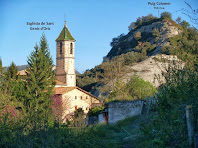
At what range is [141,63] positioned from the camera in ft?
157

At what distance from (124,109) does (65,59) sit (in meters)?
33.0

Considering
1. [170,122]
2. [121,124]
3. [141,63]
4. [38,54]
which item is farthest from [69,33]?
[170,122]

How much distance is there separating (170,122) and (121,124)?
12737mm

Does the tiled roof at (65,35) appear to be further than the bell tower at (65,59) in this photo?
Yes

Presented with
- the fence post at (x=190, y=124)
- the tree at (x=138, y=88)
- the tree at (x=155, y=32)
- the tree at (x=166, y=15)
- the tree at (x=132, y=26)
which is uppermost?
the tree at (x=132, y=26)

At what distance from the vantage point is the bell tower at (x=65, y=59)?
5497cm

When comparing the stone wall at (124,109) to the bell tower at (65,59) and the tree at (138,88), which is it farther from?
the bell tower at (65,59)

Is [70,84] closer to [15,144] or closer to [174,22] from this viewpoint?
[174,22]

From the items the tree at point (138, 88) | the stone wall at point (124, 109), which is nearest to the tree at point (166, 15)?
the tree at point (138, 88)

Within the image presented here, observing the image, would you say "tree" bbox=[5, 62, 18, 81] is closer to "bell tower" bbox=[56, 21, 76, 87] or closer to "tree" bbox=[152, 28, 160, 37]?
"bell tower" bbox=[56, 21, 76, 87]

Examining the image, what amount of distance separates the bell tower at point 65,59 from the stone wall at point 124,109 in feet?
98.9

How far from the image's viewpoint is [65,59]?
55500mm

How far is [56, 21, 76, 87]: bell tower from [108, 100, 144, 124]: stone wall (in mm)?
30150

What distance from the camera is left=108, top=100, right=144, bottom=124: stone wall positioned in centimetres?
2306
